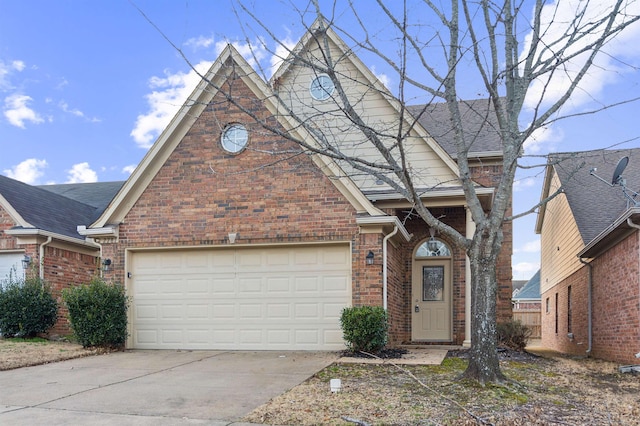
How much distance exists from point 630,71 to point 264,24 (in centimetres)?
495

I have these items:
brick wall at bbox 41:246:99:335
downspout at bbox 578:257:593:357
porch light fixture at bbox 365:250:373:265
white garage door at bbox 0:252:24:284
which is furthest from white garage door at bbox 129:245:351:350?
downspout at bbox 578:257:593:357

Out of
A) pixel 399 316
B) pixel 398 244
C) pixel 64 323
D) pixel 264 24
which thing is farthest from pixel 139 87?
pixel 64 323

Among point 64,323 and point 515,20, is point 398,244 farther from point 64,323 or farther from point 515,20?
point 64,323

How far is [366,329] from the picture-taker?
33.7 feet

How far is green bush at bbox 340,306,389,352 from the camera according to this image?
10.3m

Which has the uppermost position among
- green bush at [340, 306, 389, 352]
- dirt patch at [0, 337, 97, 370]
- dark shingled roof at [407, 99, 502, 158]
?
dark shingled roof at [407, 99, 502, 158]

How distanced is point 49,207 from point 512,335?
13252 mm

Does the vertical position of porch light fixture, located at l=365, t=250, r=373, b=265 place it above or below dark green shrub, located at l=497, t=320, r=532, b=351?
above

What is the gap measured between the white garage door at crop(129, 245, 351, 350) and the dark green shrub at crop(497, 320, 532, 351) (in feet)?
11.9

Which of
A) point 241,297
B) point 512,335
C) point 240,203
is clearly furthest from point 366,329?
point 512,335

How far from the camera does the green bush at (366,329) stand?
33.7 feet

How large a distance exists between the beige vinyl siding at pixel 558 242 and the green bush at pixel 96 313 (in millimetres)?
10722

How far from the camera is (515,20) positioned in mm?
7953

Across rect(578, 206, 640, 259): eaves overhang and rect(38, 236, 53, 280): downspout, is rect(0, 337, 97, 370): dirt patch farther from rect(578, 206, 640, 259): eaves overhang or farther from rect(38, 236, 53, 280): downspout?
rect(578, 206, 640, 259): eaves overhang
